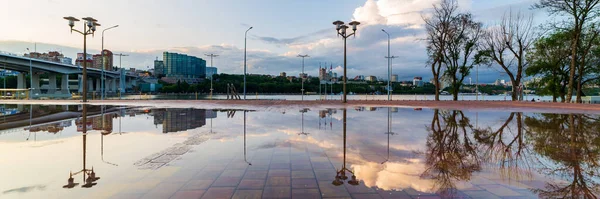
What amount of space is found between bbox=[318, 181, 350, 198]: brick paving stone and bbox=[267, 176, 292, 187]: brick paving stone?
49 cm

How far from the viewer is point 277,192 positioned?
4.02m

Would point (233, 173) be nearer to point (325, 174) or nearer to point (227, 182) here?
point (227, 182)

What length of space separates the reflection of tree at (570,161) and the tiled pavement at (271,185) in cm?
35

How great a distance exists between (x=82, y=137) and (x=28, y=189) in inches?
196

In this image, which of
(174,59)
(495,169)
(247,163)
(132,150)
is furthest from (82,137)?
(174,59)

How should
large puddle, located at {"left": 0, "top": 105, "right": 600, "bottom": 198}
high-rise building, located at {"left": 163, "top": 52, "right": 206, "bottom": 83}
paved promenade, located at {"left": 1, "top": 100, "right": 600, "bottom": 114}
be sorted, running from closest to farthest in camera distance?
large puddle, located at {"left": 0, "top": 105, "right": 600, "bottom": 198}
paved promenade, located at {"left": 1, "top": 100, "right": 600, "bottom": 114}
high-rise building, located at {"left": 163, "top": 52, "right": 206, "bottom": 83}

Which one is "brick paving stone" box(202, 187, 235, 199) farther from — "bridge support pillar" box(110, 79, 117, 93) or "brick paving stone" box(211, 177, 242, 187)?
"bridge support pillar" box(110, 79, 117, 93)

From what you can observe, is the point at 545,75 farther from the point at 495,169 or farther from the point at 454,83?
the point at 495,169

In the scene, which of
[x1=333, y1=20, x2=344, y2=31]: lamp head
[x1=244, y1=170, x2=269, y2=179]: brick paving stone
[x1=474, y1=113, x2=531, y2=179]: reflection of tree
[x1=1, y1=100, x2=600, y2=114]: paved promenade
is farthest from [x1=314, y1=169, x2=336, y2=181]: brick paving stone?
[x1=333, y1=20, x2=344, y2=31]: lamp head

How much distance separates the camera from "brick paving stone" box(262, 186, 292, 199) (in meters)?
3.87

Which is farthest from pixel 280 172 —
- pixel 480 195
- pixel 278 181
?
pixel 480 195

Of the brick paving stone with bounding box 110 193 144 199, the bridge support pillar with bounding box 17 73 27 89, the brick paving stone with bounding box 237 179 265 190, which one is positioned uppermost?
the bridge support pillar with bounding box 17 73 27 89

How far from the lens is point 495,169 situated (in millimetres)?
5277

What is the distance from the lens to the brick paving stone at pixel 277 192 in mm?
3868
